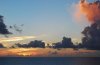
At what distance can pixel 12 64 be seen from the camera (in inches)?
7067

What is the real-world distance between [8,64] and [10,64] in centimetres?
143

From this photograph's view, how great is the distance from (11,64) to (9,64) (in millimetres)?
1816

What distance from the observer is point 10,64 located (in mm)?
180625

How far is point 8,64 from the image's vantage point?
182 meters

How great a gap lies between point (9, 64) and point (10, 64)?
3.16ft

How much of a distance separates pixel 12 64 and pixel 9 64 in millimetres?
2566

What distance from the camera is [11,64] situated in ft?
591

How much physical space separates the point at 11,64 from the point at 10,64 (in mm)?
855

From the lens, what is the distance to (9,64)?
181 m

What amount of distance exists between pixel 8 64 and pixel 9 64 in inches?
21.4

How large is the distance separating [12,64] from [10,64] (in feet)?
5.28
